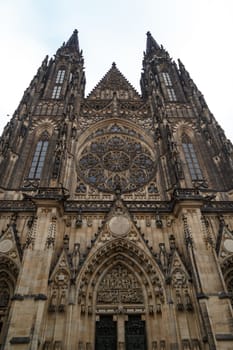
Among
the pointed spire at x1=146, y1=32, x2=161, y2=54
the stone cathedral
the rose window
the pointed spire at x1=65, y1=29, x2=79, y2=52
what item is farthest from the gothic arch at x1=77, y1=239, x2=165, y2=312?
the pointed spire at x1=65, y1=29, x2=79, y2=52

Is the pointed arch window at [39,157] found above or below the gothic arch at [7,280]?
above

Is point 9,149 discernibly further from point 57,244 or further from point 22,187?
point 57,244

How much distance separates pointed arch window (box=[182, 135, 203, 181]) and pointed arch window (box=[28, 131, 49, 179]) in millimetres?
8681

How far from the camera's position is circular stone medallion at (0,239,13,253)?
11065 mm

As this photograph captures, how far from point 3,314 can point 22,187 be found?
20.0 feet

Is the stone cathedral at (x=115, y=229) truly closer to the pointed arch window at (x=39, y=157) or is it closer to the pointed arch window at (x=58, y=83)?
the pointed arch window at (x=39, y=157)

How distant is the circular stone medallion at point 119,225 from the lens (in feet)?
38.0

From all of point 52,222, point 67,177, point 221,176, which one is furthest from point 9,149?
point 221,176

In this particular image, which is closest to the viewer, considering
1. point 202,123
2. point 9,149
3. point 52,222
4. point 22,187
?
point 52,222

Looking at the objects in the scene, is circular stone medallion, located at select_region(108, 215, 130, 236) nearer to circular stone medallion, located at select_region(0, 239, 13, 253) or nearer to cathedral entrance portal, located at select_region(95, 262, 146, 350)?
cathedral entrance portal, located at select_region(95, 262, 146, 350)

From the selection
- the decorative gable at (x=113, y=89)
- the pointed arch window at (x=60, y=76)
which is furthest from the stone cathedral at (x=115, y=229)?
the pointed arch window at (x=60, y=76)

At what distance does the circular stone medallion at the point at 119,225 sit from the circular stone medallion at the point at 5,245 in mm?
4372

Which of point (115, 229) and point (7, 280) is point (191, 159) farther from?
point (7, 280)

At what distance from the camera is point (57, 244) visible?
1118 centimetres
